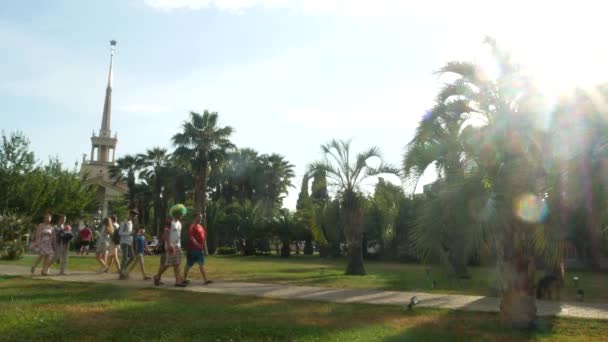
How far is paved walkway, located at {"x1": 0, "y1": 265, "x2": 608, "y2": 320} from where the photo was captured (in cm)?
1025

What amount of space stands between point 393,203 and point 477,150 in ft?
36.4

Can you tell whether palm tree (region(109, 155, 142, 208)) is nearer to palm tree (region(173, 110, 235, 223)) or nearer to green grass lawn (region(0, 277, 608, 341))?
palm tree (region(173, 110, 235, 223))

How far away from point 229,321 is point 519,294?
431 centimetres

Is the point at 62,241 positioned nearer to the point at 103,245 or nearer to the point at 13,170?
the point at 103,245

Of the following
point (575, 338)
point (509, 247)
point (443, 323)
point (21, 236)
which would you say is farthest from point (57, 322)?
point (21, 236)

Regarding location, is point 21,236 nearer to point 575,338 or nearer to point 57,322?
point 57,322

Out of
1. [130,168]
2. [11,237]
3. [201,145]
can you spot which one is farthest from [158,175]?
[11,237]

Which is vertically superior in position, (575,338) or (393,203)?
(393,203)

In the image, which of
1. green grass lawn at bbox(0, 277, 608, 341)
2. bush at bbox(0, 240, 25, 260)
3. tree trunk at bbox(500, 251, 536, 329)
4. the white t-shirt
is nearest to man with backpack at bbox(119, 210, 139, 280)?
the white t-shirt

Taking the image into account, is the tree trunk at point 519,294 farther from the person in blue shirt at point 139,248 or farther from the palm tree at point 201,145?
the palm tree at point 201,145

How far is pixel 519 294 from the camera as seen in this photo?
838cm

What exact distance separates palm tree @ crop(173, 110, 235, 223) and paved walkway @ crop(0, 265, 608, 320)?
23418 millimetres

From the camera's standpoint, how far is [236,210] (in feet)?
147

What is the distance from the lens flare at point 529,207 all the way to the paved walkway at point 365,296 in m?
2.23
